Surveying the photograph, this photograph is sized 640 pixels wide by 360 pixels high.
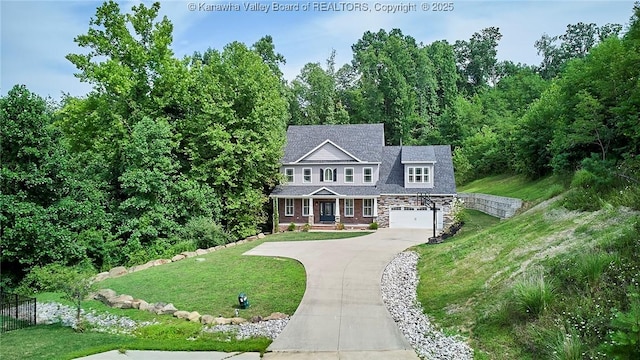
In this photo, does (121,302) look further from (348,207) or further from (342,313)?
(348,207)

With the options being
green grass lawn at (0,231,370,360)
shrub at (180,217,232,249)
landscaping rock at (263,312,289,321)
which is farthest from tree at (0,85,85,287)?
landscaping rock at (263,312,289,321)

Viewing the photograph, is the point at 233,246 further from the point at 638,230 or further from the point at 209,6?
the point at 638,230

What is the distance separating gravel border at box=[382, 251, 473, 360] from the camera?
7.34m

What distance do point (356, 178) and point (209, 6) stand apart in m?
14.4

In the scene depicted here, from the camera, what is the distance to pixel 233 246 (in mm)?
21891

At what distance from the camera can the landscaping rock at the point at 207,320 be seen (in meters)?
10.1

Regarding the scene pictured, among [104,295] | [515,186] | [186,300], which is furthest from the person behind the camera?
[515,186]

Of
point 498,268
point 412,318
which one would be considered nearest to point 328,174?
point 498,268

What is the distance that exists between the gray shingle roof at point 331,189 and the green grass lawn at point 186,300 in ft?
29.1

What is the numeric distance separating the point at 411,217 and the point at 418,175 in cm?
292

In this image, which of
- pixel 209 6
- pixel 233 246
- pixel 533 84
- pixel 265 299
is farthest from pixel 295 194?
pixel 533 84

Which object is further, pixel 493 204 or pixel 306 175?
pixel 306 175

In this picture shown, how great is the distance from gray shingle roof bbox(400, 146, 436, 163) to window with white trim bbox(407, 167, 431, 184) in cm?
67

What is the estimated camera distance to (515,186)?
30609 mm
